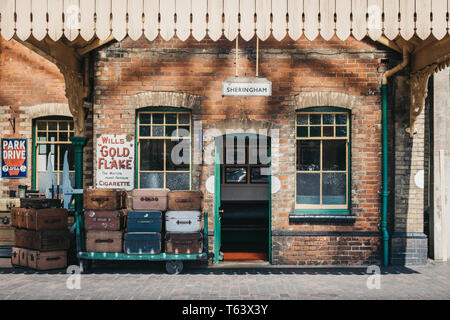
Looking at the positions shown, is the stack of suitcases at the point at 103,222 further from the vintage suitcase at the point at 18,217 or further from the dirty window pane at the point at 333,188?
the dirty window pane at the point at 333,188

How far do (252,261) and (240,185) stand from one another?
3808 millimetres

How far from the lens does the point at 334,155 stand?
27.7ft

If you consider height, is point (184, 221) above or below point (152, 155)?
below

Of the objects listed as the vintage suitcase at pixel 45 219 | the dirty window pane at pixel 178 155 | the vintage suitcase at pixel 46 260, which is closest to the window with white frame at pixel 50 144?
the vintage suitcase at pixel 45 219

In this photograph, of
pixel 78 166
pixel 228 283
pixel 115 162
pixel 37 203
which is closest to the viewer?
pixel 228 283

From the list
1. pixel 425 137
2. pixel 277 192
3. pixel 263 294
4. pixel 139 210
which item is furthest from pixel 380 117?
pixel 139 210

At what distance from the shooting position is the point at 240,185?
1209 cm

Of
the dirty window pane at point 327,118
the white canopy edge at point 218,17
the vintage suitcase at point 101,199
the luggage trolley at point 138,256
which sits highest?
the white canopy edge at point 218,17

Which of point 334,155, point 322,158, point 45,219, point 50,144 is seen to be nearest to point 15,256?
point 45,219

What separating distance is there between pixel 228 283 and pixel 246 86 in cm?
324

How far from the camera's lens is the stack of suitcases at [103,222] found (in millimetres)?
7449

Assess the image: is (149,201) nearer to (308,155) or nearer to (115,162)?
(115,162)

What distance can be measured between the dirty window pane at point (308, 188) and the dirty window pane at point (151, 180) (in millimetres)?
2758

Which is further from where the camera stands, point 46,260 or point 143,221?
point 46,260
